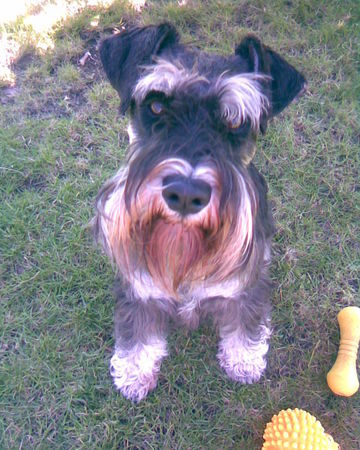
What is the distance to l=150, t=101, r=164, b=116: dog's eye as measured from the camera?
1965 mm

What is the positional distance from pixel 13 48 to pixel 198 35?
1536 mm

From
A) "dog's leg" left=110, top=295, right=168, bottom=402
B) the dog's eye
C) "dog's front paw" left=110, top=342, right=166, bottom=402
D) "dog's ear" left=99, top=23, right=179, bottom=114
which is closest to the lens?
the dog's eye

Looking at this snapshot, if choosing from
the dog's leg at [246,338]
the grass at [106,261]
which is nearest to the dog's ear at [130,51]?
the dog's leg at [246,338]

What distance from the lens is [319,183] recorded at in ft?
11.5

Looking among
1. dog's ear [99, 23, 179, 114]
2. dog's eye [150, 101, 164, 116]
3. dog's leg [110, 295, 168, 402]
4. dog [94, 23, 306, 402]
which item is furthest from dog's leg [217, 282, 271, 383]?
dog's ear [99, 23, 179, 114]

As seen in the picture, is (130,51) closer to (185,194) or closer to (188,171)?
(188,171)

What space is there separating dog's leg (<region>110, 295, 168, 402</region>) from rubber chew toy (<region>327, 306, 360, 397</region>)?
973 millimetres

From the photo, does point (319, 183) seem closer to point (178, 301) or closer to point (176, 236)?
point (178, 301)

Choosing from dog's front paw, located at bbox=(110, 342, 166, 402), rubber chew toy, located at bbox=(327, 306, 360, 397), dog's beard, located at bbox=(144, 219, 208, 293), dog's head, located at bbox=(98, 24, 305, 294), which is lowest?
dog's front paw, located at bbox=(110, 342, 166, 402)

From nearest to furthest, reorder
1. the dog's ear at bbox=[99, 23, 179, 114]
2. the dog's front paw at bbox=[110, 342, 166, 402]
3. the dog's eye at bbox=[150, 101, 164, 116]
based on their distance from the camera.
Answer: the dog's eye at bbox=[150, 101, 164, 116], the dog's ear at bbox=[99, 23, 179, 114], the dog's front paw at bbox=[110, 342, 166, 402]

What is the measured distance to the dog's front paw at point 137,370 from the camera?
2.76m

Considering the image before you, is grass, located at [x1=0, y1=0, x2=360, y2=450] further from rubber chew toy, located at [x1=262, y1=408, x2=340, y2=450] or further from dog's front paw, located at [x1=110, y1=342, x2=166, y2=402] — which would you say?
rubber chew toy, located at [x1=262, y1=408, x2=340, y2=450]

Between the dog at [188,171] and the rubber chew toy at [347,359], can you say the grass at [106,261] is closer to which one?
the rubber chew toy at [347,359]

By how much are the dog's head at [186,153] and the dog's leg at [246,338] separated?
604mm
